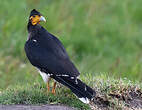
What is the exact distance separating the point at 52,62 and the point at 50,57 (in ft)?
0.31

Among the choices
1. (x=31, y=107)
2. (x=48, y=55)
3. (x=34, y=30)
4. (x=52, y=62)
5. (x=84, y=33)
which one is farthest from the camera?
(x=84, y=33)

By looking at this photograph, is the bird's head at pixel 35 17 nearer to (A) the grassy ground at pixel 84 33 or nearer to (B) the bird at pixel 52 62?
(B) the bird at pixel 52 62

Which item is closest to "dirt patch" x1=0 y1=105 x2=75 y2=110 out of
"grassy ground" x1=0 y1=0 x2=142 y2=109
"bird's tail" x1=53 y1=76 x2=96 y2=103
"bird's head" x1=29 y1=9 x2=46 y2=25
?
"bird's tail" x1=53 y1=76 x2=96 y2=103

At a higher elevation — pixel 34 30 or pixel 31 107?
pixel 34 30

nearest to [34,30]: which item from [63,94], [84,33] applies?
[63,94]

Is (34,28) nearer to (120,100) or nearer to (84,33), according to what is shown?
(120,100)

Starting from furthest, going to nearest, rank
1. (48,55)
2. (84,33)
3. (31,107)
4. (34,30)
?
(84,33)
(34,30)
(48,55)
(31,107)

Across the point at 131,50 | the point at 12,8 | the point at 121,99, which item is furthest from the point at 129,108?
the point at 12,8

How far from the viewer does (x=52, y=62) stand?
5445 mm

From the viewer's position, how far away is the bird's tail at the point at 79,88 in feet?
16.6

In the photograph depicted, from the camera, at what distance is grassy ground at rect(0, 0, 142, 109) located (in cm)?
910

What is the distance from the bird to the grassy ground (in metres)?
2.08

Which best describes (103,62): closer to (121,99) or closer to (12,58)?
(12,58)

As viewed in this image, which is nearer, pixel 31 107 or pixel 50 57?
pixel 31 107
